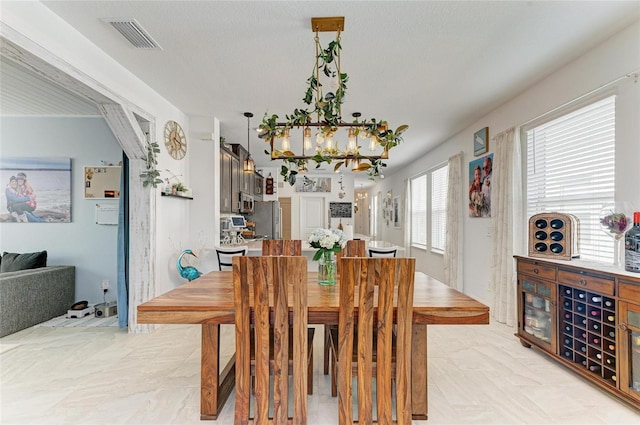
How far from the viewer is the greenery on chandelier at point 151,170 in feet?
10.9

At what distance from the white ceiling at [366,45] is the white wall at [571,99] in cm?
12

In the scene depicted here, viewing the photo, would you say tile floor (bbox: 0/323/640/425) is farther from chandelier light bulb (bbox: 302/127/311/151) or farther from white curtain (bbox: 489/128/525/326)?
chandelier light bulb (bbox: 302/127/311/151)

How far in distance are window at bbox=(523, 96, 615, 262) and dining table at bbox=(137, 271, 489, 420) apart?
5.26 feet

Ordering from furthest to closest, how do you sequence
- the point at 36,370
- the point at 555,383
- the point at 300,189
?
the point at 300,189 → the point at 36,370 → the point at 555,383

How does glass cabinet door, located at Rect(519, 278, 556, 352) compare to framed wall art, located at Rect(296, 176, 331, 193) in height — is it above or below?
below

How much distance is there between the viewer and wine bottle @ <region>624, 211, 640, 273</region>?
2.02m

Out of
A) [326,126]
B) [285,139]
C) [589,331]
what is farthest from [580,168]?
[285,139]

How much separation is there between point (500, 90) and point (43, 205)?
232 inches

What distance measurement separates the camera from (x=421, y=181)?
23.3 feet

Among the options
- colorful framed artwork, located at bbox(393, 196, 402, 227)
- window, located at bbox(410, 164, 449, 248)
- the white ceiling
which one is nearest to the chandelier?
the white ceiling

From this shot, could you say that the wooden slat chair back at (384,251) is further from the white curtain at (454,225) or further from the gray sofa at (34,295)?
the gray sofa at (34,295)

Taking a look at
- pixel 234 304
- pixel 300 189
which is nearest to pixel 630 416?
pixel 234 304

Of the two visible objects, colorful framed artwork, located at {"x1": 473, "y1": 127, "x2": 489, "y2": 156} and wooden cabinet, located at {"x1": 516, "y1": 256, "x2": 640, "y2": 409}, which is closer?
wooden cabinet, located at {"x1": 516, "y1": 256, "x2": 640, "y2": 409}

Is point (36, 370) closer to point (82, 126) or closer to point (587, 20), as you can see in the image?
point (82, 126)
